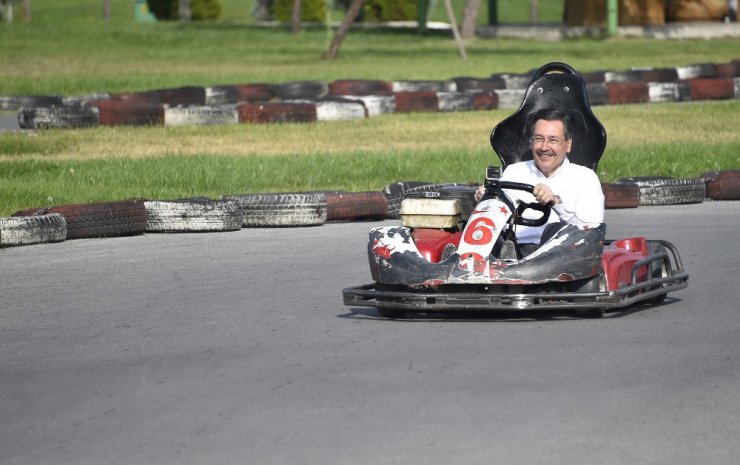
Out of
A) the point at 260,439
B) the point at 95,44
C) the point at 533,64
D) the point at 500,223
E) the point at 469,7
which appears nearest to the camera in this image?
the point at 260,439

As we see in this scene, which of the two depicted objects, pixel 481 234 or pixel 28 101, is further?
pixel 28 101

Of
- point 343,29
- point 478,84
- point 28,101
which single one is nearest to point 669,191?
point 478,84

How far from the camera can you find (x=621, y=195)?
32.8 ft

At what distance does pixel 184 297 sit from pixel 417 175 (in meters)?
4.91

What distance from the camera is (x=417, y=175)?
1127 cm

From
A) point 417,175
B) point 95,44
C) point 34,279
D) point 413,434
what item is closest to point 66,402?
point 413,434

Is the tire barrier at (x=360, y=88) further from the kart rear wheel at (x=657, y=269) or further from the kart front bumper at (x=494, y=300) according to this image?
the kart front bumper at (x=494, y=300)

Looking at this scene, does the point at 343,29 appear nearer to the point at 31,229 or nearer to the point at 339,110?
the point at 339,110

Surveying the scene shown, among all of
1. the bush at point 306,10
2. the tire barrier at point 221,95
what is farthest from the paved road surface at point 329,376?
the bush at point 306,10

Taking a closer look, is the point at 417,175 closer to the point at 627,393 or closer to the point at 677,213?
the point at 677,213

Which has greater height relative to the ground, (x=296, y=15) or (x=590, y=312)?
(x=296, y=15)

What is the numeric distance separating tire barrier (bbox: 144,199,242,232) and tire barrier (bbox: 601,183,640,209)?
8.72 feet

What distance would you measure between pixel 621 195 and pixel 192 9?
47.2 m

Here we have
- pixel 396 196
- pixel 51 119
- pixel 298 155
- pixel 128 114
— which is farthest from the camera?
pixel 128 114
